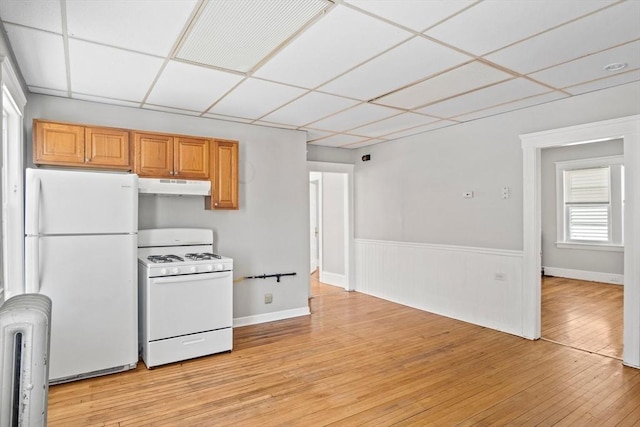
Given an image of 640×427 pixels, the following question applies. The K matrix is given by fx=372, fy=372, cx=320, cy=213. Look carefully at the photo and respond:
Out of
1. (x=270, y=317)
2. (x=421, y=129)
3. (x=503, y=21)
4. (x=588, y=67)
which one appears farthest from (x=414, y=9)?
(x=270, y=317)

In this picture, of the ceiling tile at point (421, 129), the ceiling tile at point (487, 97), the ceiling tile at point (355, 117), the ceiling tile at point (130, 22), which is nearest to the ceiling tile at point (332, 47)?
the ceiling tile at point (130, 22)

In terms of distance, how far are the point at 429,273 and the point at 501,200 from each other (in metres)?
1.47

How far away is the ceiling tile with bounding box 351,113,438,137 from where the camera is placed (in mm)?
4562

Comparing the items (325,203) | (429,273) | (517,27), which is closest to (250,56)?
(517,27)

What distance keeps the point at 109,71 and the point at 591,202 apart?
8310mm

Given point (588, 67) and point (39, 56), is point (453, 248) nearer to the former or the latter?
point (588, 67)

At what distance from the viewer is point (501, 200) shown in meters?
4.48

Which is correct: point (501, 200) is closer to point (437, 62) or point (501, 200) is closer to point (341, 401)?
point (437, 62)

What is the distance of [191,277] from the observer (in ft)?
11.8

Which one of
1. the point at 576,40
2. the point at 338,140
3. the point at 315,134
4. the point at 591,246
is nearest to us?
the point at 576,40

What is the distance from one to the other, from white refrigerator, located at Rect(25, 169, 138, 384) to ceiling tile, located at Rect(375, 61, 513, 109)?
2.70m

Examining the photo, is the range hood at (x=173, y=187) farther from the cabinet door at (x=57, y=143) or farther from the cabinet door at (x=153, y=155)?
the cabinet door at (x=57, y=143)

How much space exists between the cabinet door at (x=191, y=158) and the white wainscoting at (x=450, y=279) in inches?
127

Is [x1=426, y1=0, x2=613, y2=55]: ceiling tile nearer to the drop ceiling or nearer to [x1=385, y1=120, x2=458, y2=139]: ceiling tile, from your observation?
the drop ceiling
